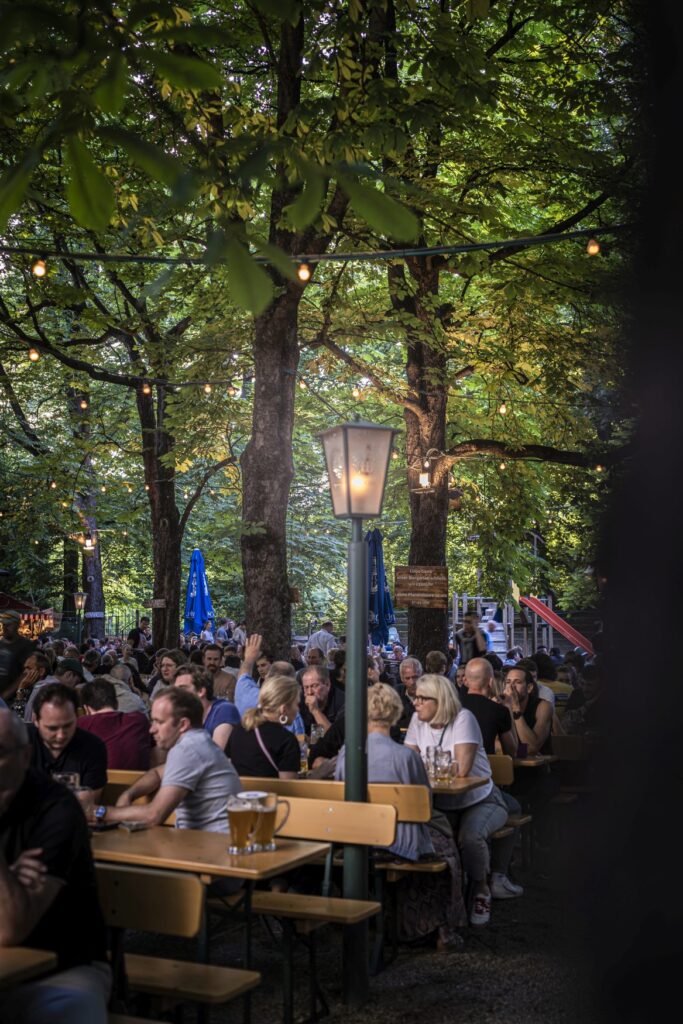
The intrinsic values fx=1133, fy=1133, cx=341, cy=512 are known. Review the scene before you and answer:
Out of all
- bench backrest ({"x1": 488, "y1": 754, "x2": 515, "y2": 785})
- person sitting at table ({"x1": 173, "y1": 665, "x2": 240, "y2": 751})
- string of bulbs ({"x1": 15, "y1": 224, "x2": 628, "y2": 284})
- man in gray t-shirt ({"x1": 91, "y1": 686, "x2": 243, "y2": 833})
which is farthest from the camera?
person sitting at table ({"x1": 173, "y1": 665, "x2": 240, "y2": 751})

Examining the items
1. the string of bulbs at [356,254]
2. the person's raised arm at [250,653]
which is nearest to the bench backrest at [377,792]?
the string of bulbs at [356,254]

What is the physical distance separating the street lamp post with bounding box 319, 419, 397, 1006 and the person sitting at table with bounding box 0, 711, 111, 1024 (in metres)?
2.54

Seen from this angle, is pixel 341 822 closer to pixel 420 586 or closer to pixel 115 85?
pixel 115 85

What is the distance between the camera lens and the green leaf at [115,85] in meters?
2.39

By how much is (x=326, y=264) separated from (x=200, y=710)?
13532mm

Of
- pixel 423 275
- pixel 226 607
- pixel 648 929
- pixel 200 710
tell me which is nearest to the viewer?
pixel 648 929

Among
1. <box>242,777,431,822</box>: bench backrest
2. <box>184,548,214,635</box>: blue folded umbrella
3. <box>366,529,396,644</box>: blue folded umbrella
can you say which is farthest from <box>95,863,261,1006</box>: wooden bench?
<box>184,548,214,635</box>: blue folded umbrella

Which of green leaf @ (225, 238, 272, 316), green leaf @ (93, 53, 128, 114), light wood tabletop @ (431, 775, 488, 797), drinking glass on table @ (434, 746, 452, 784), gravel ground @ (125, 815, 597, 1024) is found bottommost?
gravel ground @ (125, 815, 597, 1024)

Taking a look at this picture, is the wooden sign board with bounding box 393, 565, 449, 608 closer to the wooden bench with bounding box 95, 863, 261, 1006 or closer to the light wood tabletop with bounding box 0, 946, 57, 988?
the wooden bench with bounding box 95, 863, 261, 1006

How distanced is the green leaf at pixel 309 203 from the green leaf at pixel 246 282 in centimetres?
16

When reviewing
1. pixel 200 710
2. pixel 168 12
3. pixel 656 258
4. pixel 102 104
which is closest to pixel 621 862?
pixel 656 258

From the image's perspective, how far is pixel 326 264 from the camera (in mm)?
18766

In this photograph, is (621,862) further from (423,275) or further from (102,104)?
(423,275)

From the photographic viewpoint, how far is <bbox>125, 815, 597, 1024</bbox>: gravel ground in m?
5.89
